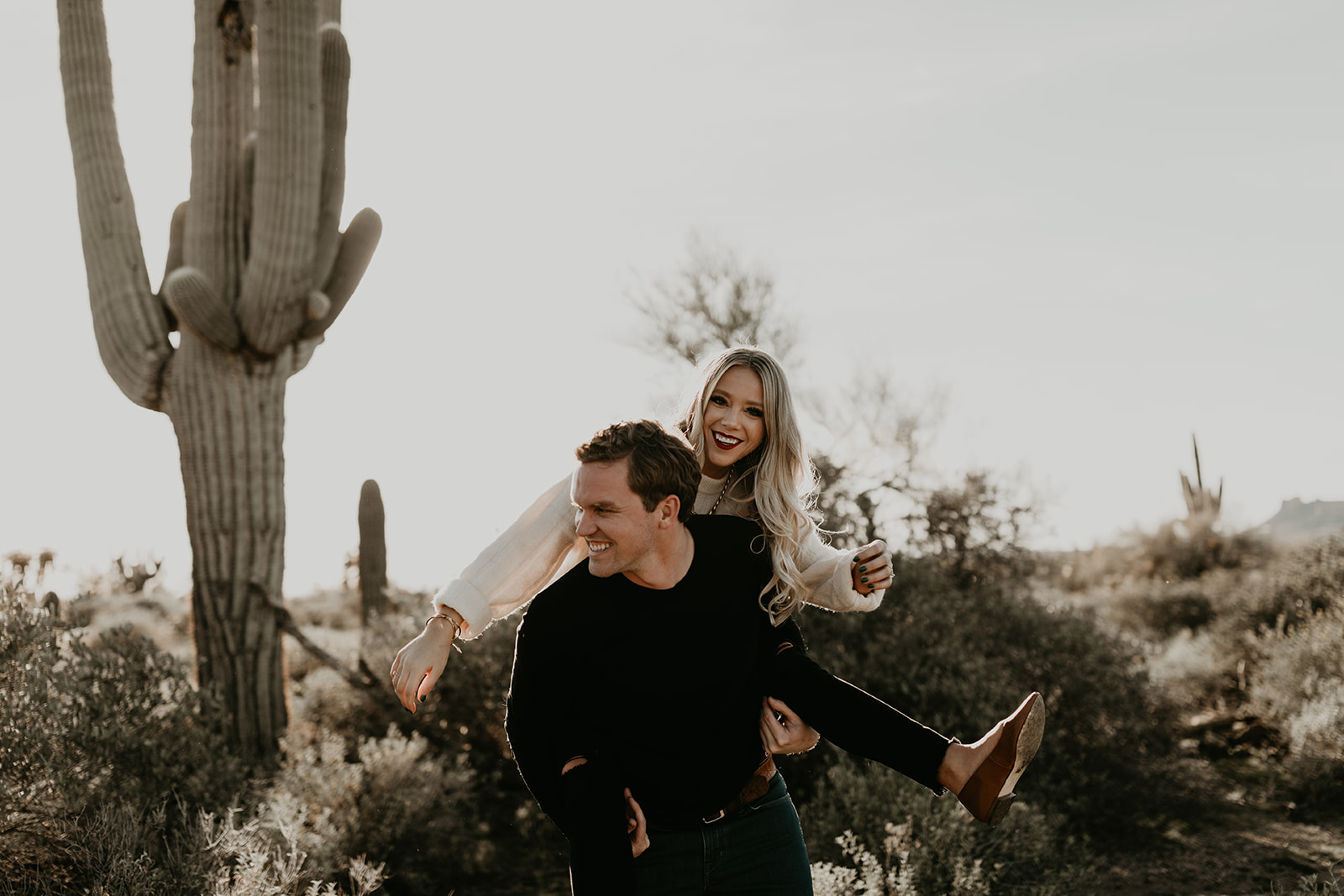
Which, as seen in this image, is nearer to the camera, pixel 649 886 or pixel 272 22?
pixel 649 886

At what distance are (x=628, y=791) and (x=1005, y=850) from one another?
152 inches

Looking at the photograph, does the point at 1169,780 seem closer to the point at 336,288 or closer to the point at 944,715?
the point at 944,715

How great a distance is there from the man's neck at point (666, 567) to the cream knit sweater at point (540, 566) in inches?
13.5

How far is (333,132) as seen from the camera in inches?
273

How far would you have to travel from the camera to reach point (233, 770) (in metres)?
5.46

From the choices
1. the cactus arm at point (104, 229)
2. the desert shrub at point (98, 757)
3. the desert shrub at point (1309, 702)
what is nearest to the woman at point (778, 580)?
the desert shrub at point (98, 757)

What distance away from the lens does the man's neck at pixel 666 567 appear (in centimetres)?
214

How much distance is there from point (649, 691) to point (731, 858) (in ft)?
1.43

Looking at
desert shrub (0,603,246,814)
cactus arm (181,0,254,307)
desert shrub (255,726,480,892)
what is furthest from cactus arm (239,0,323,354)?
desert shrub (255,726,480,892)

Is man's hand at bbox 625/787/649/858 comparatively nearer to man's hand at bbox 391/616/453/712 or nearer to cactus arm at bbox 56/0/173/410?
man's hand at bbox 391/616/453/712

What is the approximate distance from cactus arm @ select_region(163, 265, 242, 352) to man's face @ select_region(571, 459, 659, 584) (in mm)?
5085

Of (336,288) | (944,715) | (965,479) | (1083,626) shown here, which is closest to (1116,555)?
(965,479)

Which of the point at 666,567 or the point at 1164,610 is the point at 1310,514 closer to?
the point at 1164,610

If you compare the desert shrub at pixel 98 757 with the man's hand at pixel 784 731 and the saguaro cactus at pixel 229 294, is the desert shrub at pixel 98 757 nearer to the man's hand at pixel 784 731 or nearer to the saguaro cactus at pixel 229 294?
the saguaro cactus at pixel 229 294
